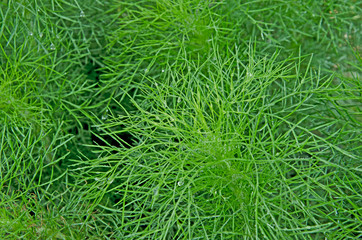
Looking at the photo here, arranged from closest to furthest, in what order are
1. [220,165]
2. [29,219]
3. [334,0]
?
1. [220,165]
2. [29,219]
3. [334,0]

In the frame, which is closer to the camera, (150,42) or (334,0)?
(150,42)

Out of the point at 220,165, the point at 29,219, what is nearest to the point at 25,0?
the point at 29,219

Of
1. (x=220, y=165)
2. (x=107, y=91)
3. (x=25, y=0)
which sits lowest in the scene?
(x=107, y=91)

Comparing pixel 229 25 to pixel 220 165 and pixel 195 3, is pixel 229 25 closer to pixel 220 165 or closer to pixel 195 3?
pixel 195 3

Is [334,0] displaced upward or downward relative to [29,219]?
upward

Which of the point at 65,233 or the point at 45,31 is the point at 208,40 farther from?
the point at 65,233

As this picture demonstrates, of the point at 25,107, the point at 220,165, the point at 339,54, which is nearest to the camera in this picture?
the point at 220,165
